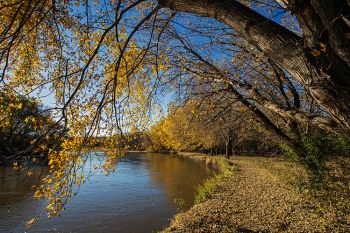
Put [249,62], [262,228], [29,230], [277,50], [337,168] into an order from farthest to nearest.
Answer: [29,230]
[337,168]
[249,62]
[262,228]
[277,50]

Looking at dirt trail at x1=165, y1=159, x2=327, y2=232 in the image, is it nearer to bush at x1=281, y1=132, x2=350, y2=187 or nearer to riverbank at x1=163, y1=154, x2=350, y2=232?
riverbank at x1=163, y1=154, x2=350, y2=232

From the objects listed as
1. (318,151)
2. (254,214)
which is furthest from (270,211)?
(318,151)

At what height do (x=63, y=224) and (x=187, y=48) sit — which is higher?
(x=187, y=48)

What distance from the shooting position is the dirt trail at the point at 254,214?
7.94 metres

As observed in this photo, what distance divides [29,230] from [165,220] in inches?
211

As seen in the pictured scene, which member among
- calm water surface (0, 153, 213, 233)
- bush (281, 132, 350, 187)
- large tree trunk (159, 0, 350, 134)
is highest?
large tree trunk (159, 0, 350, 134)

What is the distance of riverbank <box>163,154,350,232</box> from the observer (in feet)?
25.9

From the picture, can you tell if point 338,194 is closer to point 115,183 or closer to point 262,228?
point 262,228

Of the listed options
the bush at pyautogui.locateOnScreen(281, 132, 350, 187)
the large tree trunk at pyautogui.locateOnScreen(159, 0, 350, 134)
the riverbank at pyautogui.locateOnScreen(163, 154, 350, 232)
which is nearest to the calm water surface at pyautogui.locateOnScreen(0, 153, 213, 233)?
the riverbank at pyautogui.locateOnScreen(163, 154, 350, 232)

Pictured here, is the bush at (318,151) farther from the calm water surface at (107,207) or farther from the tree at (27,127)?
the tree at (27,127)

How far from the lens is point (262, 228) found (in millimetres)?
7836

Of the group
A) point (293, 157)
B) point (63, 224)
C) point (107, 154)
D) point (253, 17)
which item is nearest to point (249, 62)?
point (293, 157)

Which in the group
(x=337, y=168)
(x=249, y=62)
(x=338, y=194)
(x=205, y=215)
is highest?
(x=249, y=62)

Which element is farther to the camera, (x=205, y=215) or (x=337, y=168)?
(x=337, y=168)
